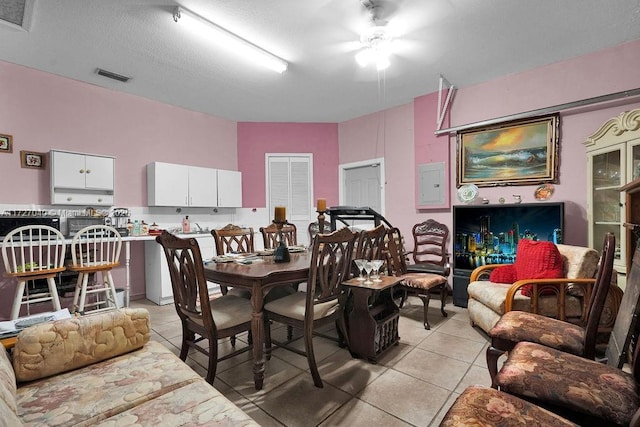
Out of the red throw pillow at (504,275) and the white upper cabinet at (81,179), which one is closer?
the red throw pillow at (504,275)

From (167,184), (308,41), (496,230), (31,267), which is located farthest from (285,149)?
(31,267)

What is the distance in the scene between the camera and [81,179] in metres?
3.60

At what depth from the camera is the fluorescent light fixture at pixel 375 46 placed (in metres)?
2.79

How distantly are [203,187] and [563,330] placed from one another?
465 cm

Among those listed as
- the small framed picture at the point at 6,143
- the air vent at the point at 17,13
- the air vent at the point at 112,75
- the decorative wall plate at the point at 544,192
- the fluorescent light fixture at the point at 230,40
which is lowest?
the decorative wall plate at the point at 544,192

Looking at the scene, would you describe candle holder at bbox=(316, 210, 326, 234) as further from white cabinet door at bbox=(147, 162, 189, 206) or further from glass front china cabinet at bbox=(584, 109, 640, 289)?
white cabinet door at bbox=(147, 162, 189, 206)

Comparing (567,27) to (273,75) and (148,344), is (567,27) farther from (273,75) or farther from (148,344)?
(148,344)

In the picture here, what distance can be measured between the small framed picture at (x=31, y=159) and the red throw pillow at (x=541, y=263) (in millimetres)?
5420

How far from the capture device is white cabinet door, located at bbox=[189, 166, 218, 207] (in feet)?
15.0

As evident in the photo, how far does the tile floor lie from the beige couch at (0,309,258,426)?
68 centimetres

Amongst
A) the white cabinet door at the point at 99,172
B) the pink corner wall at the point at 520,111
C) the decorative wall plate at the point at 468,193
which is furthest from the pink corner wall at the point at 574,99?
the white cabinet door at the point at 99,172

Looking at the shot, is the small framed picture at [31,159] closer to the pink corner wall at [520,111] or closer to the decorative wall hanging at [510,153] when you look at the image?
the pink corner wall at [520,111]

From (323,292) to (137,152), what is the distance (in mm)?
3791

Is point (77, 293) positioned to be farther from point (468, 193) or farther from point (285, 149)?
point (468, 193)
